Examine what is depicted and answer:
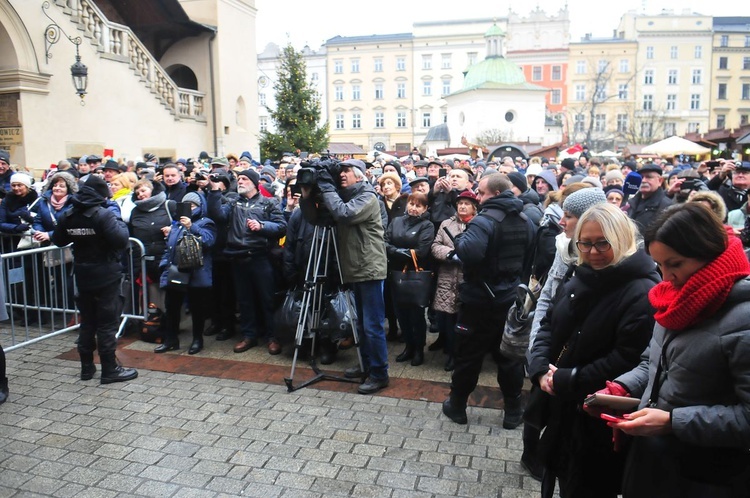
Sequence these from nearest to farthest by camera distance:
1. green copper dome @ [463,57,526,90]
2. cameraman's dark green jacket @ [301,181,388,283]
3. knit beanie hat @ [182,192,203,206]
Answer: cameraman's dark green jacket @ [301,181,388,283] → knit beanie hat @ [182,192,203,206] → green copper dome @ [463,57,526,90]

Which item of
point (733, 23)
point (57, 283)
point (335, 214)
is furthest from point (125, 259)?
point (733, 23)

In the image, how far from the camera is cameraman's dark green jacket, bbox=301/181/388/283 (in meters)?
5.37

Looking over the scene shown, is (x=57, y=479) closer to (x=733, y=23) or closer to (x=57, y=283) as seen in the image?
(x=57, y=283)

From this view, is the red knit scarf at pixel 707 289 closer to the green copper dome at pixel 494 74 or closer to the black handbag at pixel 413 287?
the black handbag at pixel 413 287

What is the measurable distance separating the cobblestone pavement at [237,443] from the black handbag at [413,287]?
1.12 meters

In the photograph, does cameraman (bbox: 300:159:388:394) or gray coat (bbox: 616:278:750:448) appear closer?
gray coat (bbox: 616:278:750:448)

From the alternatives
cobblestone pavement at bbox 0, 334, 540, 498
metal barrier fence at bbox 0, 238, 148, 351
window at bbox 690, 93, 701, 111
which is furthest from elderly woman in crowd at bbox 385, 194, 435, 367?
window at bbox 690, 93, 701, 111

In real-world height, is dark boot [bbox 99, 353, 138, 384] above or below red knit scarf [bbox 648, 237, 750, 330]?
below

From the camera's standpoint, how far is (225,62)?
896 inches

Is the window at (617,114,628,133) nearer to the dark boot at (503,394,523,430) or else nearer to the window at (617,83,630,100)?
the window at (617,83,630,100)

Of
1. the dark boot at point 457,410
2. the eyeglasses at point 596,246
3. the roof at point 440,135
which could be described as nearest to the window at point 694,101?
the roof at point 440,135

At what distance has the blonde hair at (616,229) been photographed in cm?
287

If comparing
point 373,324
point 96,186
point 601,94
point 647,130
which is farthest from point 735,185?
point 601,94

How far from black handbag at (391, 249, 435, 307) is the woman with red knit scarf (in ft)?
12.3
